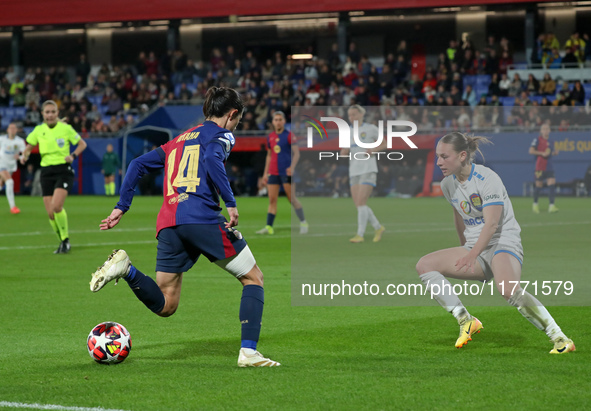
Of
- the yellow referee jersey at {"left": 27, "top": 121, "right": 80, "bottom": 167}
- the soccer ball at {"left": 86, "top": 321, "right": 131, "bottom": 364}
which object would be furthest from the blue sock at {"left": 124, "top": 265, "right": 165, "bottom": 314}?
the yellow referee jersey at {"left": 27, "top": 121, "right": 80, "bottom": 167}

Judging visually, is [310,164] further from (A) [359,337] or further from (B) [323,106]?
(A) [359,337]

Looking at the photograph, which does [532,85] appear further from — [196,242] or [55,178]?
[196,242]

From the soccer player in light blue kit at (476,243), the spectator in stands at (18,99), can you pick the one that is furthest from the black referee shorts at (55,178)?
the spectator in stands at (18,99)

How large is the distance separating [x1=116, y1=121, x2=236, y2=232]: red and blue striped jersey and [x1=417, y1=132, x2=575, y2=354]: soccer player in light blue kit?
1680mm

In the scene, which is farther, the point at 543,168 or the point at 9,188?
the point at 9,188

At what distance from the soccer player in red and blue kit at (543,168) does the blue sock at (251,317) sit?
57.4 feet

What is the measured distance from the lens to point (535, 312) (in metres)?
6.05

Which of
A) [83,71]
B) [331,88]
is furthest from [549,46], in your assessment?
[83,71]

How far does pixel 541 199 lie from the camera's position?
966 inches

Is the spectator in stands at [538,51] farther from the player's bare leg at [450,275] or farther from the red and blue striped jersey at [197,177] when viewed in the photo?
the red and blue striped jersey at [197,177]

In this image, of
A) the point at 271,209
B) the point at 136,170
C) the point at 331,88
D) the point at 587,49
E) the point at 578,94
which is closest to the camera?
the point at 136,170

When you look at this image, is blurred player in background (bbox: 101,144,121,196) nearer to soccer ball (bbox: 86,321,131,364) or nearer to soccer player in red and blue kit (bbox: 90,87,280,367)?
soccer player in red and blue kit (bbox: 90,87,280,367)

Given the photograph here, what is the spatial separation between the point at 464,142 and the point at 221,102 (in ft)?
5.97

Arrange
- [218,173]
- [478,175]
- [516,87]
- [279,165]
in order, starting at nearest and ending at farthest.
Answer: [218,173]
[478,175]
[279,165]
[516,87]
